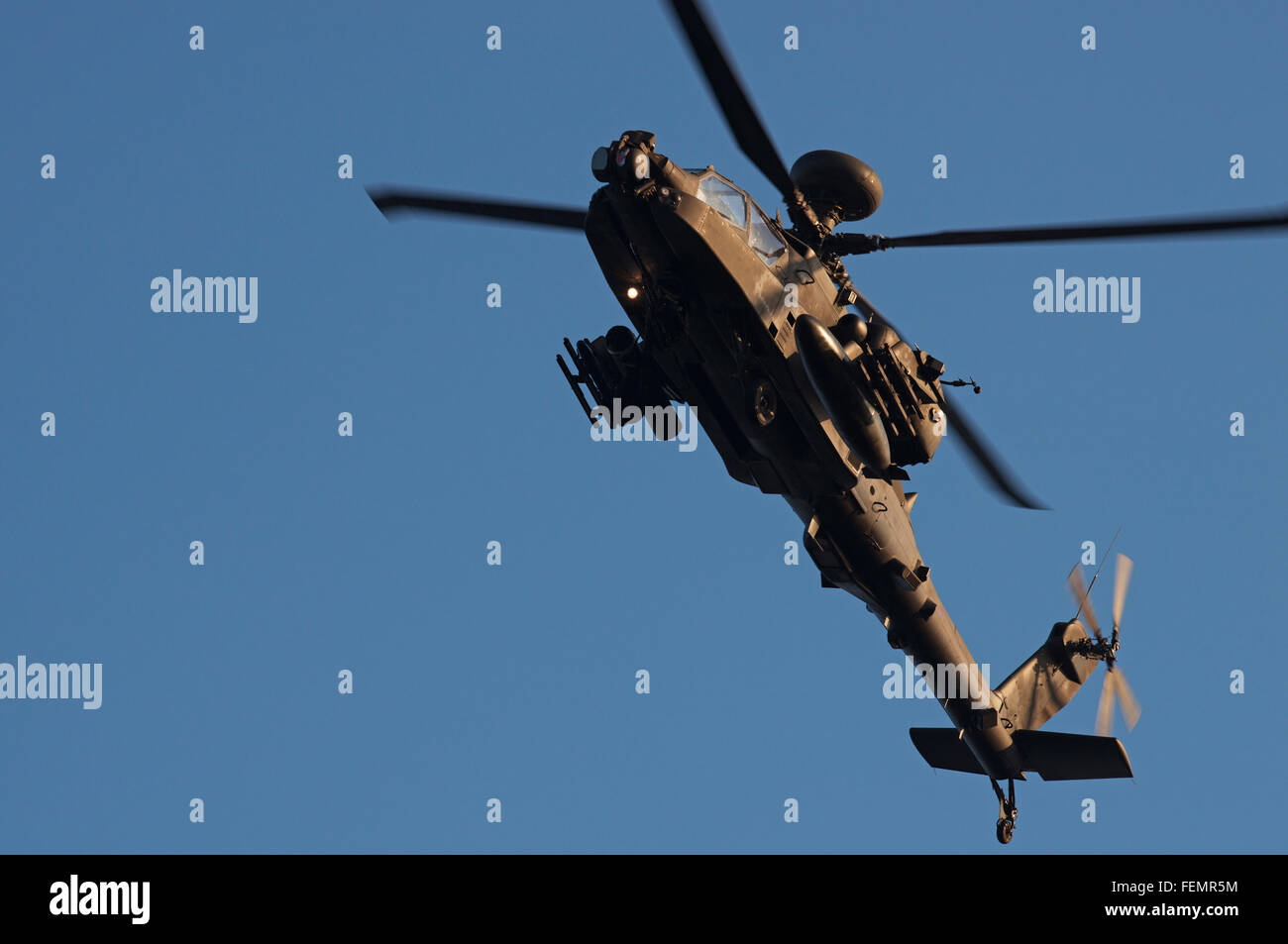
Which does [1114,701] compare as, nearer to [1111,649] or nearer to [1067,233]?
[1111,649]

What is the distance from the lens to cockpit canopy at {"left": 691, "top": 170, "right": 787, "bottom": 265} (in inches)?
859

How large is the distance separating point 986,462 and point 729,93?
8147 millimetres

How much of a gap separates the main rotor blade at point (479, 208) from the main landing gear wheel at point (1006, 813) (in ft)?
44.7

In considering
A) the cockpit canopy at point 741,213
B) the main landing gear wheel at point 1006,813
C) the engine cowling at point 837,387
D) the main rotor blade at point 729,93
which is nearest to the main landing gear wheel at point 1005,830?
the main landing gear wheel at point 1006,813

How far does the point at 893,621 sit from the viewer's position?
26.3 meters

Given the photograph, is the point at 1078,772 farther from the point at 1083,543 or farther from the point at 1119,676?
the point at 1083,543

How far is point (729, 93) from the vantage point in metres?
19.8

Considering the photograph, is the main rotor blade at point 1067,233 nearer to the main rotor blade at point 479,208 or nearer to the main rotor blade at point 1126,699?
the main rotor blade at point 479,208

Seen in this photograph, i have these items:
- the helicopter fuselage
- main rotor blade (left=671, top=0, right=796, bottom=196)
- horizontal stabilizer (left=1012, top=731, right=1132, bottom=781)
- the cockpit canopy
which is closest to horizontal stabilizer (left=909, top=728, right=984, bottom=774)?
horizontal stabilizer (left=1012, top=731, right=1132, bottom=781)

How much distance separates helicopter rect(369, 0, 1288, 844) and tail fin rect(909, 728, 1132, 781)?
3.17 metres

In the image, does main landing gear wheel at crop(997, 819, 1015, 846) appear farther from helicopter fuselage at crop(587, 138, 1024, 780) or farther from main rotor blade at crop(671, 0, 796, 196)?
main rotor blade at crop(671, 0, 796, 196)

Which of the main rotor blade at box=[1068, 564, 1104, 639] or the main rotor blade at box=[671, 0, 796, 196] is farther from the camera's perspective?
the main rotor blade at box=[1068, 564, 1104, 639]

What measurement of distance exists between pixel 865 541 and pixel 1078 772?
6.70 meters

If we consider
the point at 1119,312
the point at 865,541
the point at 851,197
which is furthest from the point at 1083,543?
the point at 851,197
